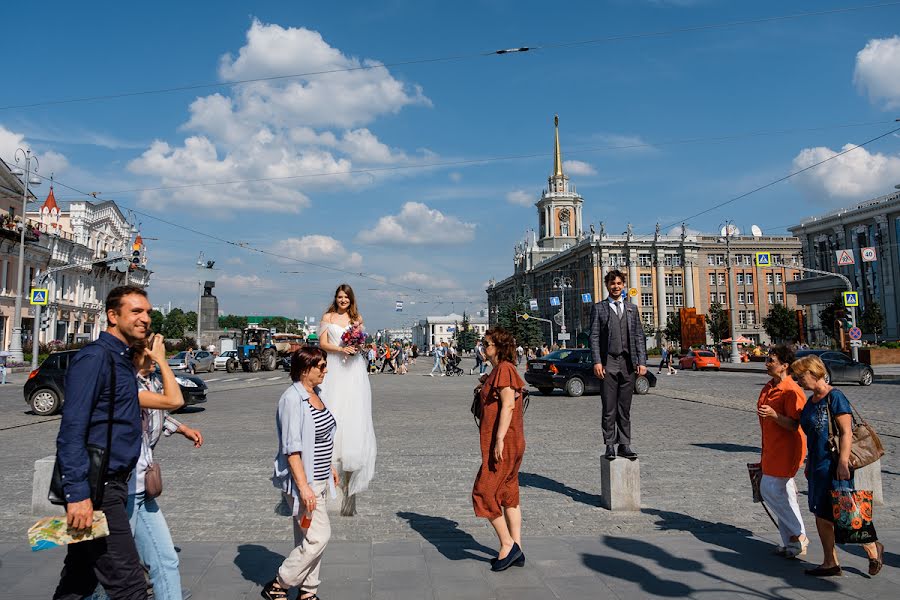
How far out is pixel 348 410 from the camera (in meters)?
5.57

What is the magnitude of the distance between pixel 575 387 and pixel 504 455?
1790 centimetres

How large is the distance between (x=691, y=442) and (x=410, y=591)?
25.9ft

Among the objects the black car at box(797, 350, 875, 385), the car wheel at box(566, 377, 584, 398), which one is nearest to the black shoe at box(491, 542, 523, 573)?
the car wheel at box(566, 377, 584, 398)

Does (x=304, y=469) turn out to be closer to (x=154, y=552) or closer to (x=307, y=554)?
(x=307, y=554)

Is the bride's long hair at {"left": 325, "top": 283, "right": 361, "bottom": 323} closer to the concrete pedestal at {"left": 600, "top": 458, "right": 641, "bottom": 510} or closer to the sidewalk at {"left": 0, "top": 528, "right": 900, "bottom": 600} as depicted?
the sidewalk at {"left": 0, "top": 528, "right": 900, "bottom": 600}

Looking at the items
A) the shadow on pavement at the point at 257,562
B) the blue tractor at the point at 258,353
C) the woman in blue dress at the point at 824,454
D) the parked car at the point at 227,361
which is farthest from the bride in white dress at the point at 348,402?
the parked car at the point at 227,361

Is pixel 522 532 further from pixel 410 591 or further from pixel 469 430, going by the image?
pixel 469 430

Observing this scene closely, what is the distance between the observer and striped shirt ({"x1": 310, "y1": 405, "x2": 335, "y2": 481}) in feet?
13.3

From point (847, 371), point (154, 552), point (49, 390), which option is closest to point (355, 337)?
point (154, 552)

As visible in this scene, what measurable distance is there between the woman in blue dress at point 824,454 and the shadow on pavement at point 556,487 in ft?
8.15

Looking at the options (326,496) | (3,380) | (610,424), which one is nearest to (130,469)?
(326,496)

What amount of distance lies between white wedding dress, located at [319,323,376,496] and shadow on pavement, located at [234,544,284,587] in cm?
90

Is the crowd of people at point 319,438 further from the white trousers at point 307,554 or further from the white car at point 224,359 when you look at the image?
the white car at point 224,359

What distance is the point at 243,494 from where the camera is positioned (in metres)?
7.18
